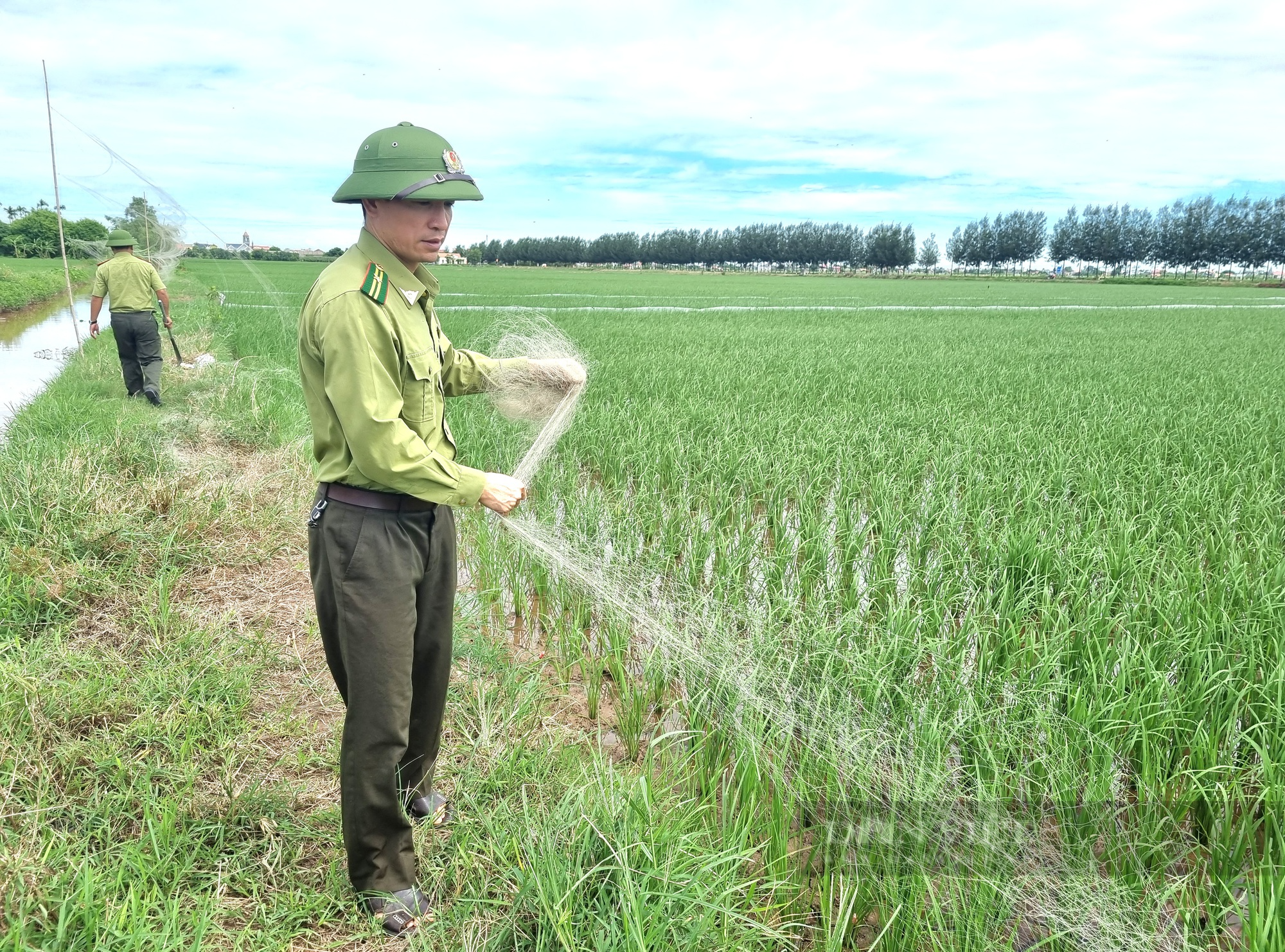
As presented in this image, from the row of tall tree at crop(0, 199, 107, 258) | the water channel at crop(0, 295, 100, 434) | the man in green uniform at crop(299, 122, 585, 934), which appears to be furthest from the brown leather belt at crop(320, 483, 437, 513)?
the row of tall tree at crop(0, 199, 107, 258)

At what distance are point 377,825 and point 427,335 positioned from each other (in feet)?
3.56

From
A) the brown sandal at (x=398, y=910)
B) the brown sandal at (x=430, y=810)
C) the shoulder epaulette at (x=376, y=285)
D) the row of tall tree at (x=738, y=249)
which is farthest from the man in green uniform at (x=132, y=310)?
the row of tall tree at (x=738, y=249)

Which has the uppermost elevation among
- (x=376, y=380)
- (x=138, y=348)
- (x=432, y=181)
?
(x=432, y=181)

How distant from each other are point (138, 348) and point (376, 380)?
22.1ft

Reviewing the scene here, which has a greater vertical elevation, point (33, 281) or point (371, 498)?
point (33, 281)

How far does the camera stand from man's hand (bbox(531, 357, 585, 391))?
2150 mm

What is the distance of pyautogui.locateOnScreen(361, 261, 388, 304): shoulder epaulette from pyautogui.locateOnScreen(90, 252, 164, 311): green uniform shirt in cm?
651

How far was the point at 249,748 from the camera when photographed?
7.49ft

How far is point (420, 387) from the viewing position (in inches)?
65.4

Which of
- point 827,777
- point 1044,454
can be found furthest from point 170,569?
point 1044,454

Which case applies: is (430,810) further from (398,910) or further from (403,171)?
(403,171)

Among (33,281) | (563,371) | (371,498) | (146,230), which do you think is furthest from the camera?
(33,281)

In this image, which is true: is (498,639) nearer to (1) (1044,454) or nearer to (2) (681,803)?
(2) (681,803)

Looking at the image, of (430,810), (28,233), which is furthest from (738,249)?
(430,810)
